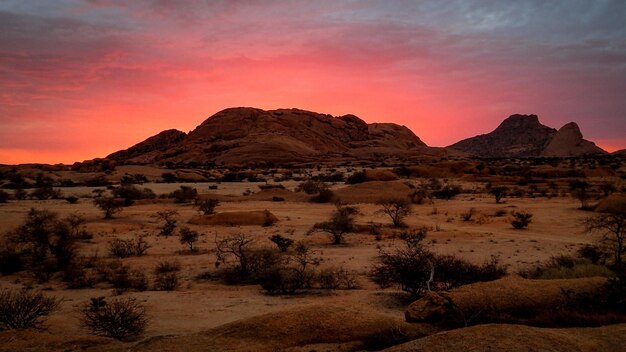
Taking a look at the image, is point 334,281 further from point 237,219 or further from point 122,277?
point 237,219

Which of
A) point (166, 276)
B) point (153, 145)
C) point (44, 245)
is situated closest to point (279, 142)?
point (153, 145)

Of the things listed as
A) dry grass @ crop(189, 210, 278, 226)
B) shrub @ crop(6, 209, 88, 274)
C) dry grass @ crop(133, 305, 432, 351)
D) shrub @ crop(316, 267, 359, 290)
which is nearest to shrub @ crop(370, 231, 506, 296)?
shrub @ crop(316, 267, 359, 290)

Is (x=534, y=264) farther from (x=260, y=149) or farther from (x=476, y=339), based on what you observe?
(x=260, y=149)

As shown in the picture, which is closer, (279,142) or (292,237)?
(292,237)

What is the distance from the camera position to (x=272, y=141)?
113562 millimetres

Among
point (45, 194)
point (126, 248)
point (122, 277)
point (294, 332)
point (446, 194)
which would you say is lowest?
point (122, 277)

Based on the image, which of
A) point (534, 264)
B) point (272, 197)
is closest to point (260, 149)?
point (272, 197)

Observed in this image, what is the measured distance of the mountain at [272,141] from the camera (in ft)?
355

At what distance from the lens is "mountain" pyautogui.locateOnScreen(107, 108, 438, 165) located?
108m

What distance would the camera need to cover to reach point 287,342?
6488 millimetres

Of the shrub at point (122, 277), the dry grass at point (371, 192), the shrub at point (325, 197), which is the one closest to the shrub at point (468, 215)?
the dry grass at point (371, 192)

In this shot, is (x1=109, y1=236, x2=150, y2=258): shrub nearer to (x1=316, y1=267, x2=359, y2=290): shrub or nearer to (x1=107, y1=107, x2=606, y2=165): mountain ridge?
(x1=316, y1=267, x2=359, y2=290): shrub

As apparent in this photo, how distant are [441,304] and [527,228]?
55.9ft

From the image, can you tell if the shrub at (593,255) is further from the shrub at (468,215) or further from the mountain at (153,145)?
the mountain at (153,145)
